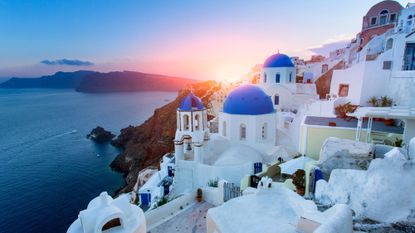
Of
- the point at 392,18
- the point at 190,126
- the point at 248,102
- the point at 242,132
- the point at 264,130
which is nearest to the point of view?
the point at 190,126

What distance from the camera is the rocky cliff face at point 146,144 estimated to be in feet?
117

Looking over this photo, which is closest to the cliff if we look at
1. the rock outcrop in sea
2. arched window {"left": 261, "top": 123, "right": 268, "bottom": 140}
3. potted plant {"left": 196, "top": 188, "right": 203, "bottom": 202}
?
arched window {"left": 261, "top": 123, "right": 268, "bottom": 140}

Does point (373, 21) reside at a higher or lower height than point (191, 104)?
higher

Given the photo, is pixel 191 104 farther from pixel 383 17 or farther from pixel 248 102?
pixel 383 17

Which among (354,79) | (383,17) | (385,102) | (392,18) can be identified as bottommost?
(385,102)

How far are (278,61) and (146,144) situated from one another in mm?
28934

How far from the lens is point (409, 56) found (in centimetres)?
1450

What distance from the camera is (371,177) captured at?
5559 mm

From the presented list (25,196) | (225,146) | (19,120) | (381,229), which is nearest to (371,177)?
(381,229)

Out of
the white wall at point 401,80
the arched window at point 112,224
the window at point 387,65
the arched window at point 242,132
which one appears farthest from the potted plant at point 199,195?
the window at point 387,65

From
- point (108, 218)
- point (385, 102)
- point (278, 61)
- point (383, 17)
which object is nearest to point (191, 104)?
point (108, 218)

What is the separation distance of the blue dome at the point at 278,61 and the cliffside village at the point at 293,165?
5.0 inches

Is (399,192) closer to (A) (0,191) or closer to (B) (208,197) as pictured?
(B) (208,197)

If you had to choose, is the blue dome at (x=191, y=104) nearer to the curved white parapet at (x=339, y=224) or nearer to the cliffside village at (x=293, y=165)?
the cliffside village at (x=293, y=165)
